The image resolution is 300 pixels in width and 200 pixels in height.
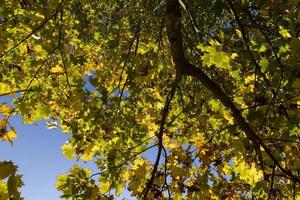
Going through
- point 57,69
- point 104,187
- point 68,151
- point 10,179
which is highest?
point 57,69

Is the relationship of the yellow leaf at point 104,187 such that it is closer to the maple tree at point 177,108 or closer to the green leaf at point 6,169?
the maple tree at point 177,108

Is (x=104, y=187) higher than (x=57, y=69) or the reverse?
the reverse

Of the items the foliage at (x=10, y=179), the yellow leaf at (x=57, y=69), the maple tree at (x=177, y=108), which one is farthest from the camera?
the yellow leaf at (x=57, y=69)

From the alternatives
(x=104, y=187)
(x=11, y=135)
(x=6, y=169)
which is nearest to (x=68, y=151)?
(x=11, y=135)

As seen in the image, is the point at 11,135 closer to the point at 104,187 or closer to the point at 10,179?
the point at 104,187

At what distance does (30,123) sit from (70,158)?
3.21ft

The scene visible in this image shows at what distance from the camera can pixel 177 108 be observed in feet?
22.8

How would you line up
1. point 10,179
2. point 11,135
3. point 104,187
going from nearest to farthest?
1. point 10,179
2. point 104,187
3. point 11,135

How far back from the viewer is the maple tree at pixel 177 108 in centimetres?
406

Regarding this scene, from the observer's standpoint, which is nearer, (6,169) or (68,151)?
(6,169)

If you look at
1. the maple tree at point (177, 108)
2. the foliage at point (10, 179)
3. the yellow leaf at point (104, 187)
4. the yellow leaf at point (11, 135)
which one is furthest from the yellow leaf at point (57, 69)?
the foliage at point (10, 179)

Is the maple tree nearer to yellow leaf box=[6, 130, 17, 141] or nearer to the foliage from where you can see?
yellow leaf box=[6, 130, 17, 141]

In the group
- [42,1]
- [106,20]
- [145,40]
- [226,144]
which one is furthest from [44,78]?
[106,20]

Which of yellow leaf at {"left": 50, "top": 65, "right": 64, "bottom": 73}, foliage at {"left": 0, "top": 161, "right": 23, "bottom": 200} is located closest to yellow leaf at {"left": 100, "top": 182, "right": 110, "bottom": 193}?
yellow leaf at {"left": 50, "top": 65, "right": 64, "bottom": 73}
